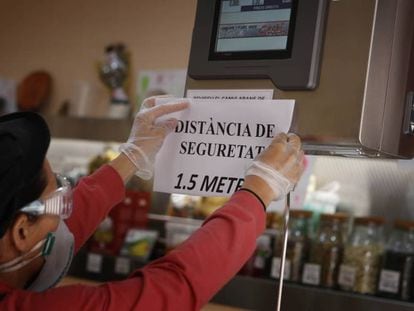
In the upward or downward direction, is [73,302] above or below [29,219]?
below

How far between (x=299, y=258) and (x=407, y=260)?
1.16 ft

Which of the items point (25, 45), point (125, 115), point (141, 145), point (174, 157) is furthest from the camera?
point (25, 45)

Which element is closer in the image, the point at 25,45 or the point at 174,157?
the point at 174,157

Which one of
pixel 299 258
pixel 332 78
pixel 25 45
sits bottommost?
pixel 299 258

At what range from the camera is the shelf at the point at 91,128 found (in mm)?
2711

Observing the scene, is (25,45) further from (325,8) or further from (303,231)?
(325,8)

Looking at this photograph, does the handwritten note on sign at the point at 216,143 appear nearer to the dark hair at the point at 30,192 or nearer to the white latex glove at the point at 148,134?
the white latex glove at the point at 148,134

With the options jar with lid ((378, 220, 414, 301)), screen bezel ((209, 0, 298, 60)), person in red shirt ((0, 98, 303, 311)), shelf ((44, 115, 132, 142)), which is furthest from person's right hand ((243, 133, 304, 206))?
shelf ((44, 115, 132, 142))

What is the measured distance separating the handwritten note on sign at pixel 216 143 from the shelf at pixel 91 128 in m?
1.61

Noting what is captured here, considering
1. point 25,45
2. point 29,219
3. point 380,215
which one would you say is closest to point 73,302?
point 29,219

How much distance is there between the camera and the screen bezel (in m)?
0.93

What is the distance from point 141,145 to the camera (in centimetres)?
120

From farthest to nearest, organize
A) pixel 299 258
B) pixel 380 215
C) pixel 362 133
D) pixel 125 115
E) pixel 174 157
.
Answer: pixel 125 115 < pixel 380 215 < pixel 299 258 < pixel 174 157 < pixel 362 133

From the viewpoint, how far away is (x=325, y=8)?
0.91 meters
